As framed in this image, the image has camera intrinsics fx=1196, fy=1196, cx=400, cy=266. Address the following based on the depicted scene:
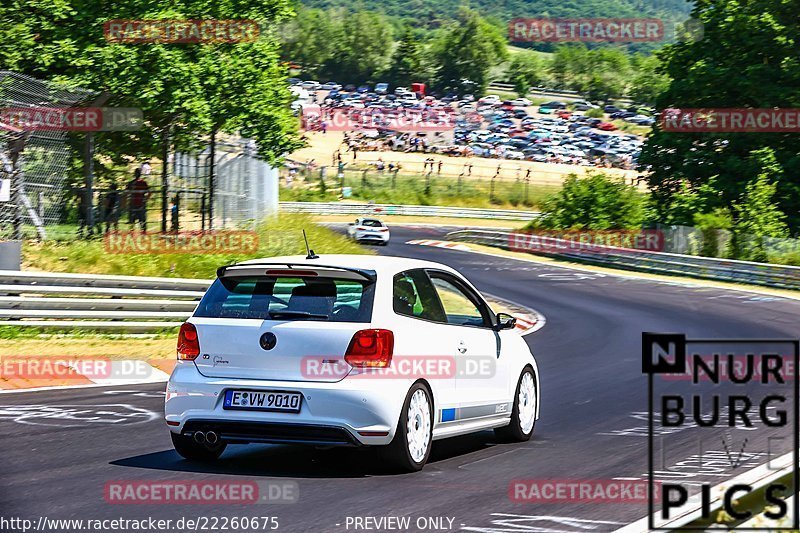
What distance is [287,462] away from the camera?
363 inches

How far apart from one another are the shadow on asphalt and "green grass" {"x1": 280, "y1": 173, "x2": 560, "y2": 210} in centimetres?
6903

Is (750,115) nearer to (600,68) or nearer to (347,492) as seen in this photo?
(347,492)

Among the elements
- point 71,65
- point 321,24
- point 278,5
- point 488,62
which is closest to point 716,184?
point 278,5

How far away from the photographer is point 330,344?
855 centimetres

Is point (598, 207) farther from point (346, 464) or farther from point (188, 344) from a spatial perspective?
point (188, 344)

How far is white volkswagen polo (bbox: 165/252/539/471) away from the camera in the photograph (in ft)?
27.8

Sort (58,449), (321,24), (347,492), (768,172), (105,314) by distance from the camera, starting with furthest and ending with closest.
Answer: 1. (321,24)
2. (768,172)
3. (105,314)
4. (58,449)
5. (347,492)

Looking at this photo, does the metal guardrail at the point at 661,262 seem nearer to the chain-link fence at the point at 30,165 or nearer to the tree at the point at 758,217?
the tree at the point at 758,217

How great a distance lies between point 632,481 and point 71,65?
20.7m

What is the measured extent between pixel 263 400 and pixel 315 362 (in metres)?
0.47

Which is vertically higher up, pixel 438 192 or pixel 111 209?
pixel 438 192

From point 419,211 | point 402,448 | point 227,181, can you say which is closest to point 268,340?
point 402,448

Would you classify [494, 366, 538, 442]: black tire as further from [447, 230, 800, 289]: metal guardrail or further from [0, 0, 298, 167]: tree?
[447, 230, 800, 289]: metal guardrail

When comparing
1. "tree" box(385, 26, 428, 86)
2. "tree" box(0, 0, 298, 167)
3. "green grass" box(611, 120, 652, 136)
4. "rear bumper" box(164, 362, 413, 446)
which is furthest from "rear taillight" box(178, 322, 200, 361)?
"tree" box(385, 26, 428, 86)
